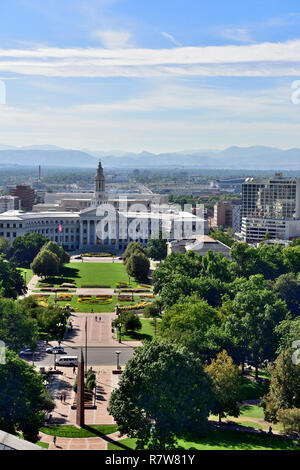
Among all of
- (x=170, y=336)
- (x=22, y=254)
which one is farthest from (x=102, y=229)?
(x=170, y=336)

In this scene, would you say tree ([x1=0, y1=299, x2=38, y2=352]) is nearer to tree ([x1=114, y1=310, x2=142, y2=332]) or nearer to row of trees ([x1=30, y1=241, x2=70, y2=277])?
tree ([x1=114, y1=310, x2=142, y2=332])

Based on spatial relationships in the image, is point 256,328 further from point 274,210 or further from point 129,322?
point 274,210

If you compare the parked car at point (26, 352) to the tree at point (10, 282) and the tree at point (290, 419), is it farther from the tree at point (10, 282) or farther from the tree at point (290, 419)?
the tree at point (290, 419)

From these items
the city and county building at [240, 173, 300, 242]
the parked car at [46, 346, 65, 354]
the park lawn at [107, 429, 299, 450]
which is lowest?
the park lawn at [107, 429, 299, 450]

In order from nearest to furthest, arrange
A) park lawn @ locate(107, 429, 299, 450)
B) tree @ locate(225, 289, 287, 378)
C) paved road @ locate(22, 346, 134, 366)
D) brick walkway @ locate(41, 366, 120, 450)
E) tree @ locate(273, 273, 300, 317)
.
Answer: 1. park lawn @ locate(107, 429, 299, 450)
2. brick walkway @ locate(41, 366, 120, 450)
3. tree @ locate(225, 289, 287, 378)
4. paved road @ locate(22, 346, 134, 366)
5. tree @ locate(273, 273, 300, 317)

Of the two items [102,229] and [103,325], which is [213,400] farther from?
[102,229]

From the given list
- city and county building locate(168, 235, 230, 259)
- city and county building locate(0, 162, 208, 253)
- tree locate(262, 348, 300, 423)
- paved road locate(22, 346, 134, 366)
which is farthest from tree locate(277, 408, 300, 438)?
city and county building locate(0, 162, 208, 253)

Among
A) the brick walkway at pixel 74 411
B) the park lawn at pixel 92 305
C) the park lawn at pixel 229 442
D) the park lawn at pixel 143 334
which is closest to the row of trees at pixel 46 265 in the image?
the park lawn at pixel 92 305
